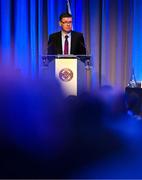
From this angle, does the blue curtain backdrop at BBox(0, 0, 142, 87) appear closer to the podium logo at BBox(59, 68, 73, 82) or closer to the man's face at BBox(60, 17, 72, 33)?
the man's face at BBox(60, 17, 72, 33)

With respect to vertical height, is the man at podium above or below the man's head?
below

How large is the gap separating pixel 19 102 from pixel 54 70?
8.08 feet

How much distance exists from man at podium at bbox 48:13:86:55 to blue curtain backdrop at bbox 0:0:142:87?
1393 mm

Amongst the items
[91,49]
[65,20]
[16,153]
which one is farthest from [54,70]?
[16,153]

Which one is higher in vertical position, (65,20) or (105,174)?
(65,20)

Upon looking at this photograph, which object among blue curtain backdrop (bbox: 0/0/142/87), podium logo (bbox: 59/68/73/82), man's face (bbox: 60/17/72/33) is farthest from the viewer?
blue curtain backdrop (bbox: 0/0/142/87)

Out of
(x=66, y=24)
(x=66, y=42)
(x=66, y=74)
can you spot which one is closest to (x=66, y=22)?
(x=66, y=24)

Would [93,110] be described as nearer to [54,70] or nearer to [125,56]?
[54,70]

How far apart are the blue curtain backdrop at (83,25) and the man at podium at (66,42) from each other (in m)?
1.39

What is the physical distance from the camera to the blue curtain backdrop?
5297mm

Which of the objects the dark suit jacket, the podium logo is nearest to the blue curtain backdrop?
the dark suit jacket

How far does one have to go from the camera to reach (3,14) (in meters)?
5.34

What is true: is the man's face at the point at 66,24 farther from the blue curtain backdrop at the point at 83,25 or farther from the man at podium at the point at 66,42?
the blue curtain backdrop at the point at 83,25

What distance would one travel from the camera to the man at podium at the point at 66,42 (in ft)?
12.6
